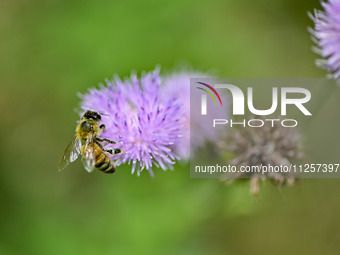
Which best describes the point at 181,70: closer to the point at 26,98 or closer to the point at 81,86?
the point at 81,86

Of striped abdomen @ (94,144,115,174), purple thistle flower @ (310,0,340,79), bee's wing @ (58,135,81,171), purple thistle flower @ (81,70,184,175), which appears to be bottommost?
striped abdomen @ (94,144,115,174)

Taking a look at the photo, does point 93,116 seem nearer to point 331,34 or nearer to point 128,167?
point 331,34

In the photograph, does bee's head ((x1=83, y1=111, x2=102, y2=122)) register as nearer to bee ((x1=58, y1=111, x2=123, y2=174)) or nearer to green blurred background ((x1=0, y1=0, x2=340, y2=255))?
bee ((x1=58, y1=111, x2=123, y2=174))

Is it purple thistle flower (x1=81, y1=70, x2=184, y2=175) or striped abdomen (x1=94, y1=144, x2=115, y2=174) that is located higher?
purple thistle flower (x1=81, y1=70, x2=184, y2=175)

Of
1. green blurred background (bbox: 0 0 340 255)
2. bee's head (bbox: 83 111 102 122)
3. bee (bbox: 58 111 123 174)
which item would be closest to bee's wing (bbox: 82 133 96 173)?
bee (bbox: 58 111 123 174)

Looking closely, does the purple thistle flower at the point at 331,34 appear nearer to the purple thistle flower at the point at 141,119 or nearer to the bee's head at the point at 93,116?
the purple thistle flower at the point at 141,119

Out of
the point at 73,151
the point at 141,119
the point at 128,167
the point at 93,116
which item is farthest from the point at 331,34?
the point at 128,167

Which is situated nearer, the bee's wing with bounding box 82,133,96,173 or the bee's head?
the bee's wing with bounding box 82,133,96,173

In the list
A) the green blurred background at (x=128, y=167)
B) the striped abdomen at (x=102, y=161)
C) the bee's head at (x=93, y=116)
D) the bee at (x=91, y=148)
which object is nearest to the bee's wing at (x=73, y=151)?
the bee at (x=91, y=148)
